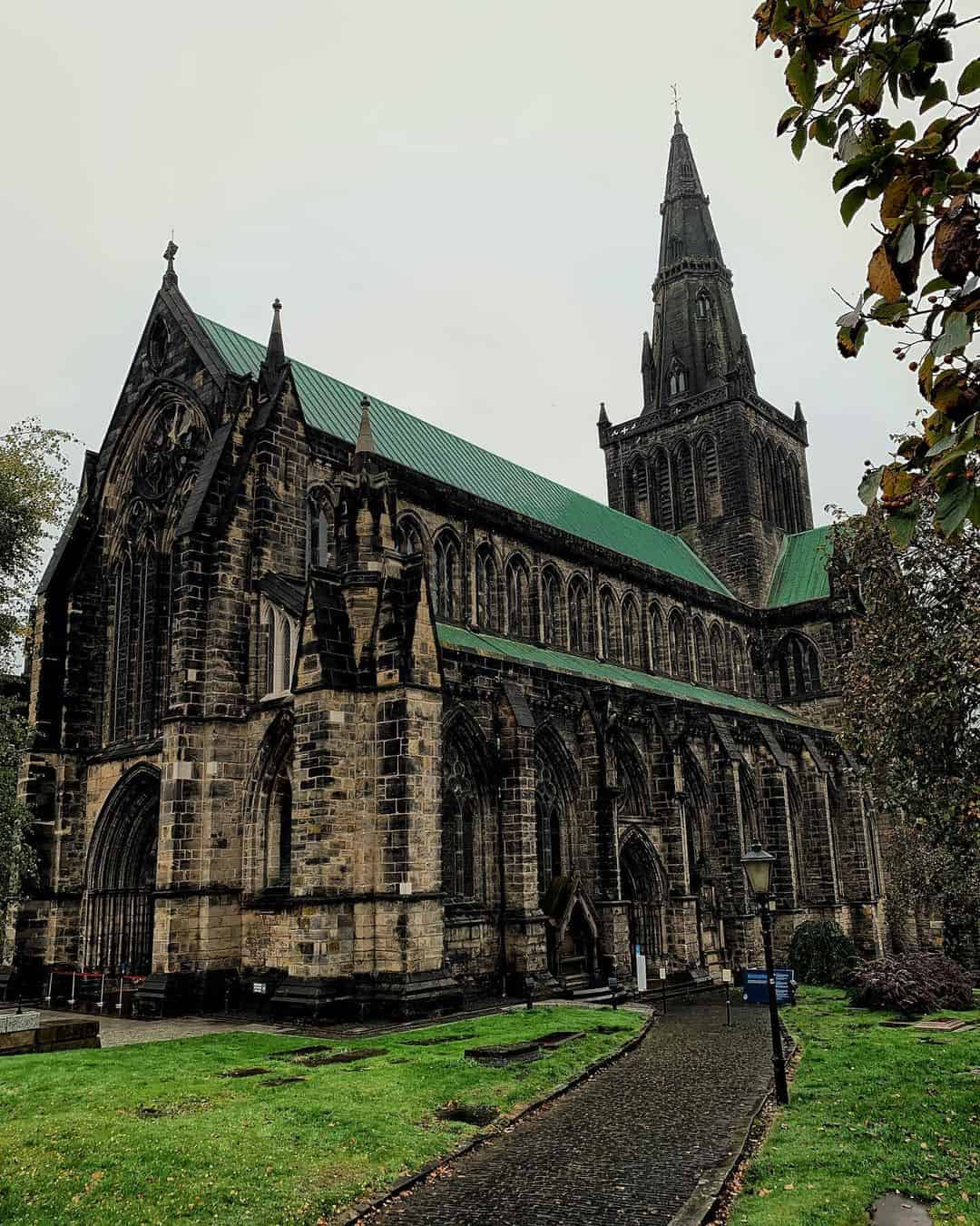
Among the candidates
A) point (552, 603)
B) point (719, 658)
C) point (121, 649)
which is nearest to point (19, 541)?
point (121, 649)

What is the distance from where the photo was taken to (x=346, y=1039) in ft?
60.4

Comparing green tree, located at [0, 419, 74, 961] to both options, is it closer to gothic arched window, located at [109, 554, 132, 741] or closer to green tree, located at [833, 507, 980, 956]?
gothic arched window, located at [109, 554, 132, 741]

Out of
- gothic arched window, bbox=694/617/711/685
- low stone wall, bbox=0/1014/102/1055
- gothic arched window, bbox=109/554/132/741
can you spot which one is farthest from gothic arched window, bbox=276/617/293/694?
gothic arched window, bbox=694/617/711/685

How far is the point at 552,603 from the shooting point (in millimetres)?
35531

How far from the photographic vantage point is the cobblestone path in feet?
30.2

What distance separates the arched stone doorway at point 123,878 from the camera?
26.5m

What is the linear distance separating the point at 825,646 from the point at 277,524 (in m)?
27.7

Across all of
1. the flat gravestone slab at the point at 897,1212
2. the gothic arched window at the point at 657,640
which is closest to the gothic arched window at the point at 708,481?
the gothic arched window at the point at 657,640

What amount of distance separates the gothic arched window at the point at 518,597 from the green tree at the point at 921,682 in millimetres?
14147

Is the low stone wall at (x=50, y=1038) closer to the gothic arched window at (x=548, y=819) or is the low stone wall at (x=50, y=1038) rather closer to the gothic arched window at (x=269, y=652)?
the gothic arched window at (x=269, y=652)

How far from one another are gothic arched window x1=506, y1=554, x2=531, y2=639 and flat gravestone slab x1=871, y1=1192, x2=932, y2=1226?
81.6 ft

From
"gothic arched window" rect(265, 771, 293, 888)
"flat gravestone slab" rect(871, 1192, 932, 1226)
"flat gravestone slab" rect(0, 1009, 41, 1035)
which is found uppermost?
"gothic arched window" rect(265, 771, 293, 888)

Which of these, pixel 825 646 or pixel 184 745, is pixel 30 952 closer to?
pixel 184 745

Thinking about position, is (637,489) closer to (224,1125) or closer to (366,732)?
(366,732)
